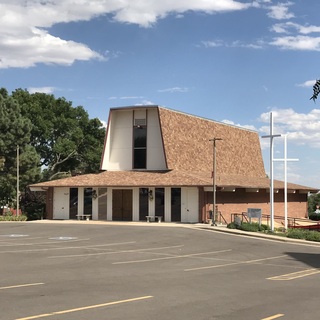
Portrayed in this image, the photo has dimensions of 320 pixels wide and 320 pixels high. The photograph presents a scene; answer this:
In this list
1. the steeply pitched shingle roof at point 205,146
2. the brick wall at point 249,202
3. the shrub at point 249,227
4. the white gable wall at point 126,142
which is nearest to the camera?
the shrub at point 249,227

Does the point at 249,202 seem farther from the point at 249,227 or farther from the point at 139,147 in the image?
the point at 249,227

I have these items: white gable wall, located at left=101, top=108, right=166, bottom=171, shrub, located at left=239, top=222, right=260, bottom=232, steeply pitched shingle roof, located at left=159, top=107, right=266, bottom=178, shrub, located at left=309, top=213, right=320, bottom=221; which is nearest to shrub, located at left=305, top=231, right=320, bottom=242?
shrub, located at left=239, top=222, right=260, bottom=232

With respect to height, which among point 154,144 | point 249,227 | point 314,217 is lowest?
point 314,217

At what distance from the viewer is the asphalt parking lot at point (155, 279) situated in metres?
8.95

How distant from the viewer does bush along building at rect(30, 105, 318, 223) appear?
127ft

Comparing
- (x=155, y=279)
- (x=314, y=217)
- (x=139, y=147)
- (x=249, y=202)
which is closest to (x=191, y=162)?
(x=139, y=147)

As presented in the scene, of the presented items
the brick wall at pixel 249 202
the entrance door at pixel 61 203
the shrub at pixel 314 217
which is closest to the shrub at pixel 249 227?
the brick wall at pixel 249 202

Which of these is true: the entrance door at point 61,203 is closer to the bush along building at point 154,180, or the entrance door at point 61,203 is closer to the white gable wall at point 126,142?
the bush along building at point 154,180

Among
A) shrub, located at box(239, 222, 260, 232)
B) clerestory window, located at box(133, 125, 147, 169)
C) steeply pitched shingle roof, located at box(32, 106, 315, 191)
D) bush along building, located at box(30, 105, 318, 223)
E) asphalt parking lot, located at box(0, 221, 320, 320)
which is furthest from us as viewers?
clerestory window, located at box(133, 125, 147, 169)

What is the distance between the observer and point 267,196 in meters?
47.5

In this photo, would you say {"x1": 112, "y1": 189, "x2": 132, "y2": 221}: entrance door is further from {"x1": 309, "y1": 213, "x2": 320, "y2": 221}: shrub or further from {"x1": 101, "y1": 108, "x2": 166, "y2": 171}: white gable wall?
{"x1": 309, "y1": 213, "x2": 320, "y2": 221}: shrub

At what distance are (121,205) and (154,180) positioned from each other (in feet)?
14.1

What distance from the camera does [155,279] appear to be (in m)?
13.0

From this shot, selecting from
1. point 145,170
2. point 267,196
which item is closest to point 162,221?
point 145,170
